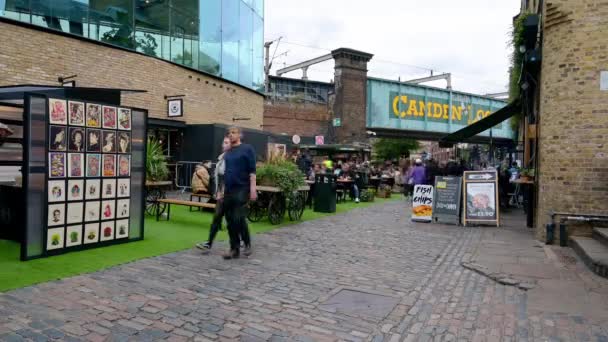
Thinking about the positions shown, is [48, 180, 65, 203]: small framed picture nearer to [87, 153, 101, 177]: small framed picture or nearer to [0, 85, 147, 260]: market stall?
[0, 85, 147, 260]: market stall

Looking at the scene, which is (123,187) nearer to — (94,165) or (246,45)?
(94,165)

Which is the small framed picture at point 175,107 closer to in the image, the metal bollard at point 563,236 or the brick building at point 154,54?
the brick building at point 154,54

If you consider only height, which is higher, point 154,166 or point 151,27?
point 151,27

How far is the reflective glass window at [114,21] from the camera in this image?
1375 centimetres

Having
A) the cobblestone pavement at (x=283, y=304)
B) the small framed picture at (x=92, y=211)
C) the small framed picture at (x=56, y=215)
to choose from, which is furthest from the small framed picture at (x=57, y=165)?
the cobblestone pavement at (x=283, y=304)

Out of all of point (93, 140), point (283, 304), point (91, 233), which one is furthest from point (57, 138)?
point (283, 304)

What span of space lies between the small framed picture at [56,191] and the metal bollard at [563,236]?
25.7 feet

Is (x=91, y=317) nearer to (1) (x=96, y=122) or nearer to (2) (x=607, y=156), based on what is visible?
(1) (x=96, y=122)

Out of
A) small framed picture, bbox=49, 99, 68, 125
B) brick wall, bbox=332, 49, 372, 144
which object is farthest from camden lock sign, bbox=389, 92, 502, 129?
small framed picture, bbox=49, 99, 68, 125

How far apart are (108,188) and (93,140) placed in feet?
2.51

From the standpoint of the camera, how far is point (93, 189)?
6.66 metres

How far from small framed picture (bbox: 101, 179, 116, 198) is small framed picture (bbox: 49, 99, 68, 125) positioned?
43.1 inches

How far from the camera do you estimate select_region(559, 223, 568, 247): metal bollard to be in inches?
308

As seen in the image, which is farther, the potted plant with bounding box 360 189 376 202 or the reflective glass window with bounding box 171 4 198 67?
the reflective glass window with bounding box 171 4 198 67
